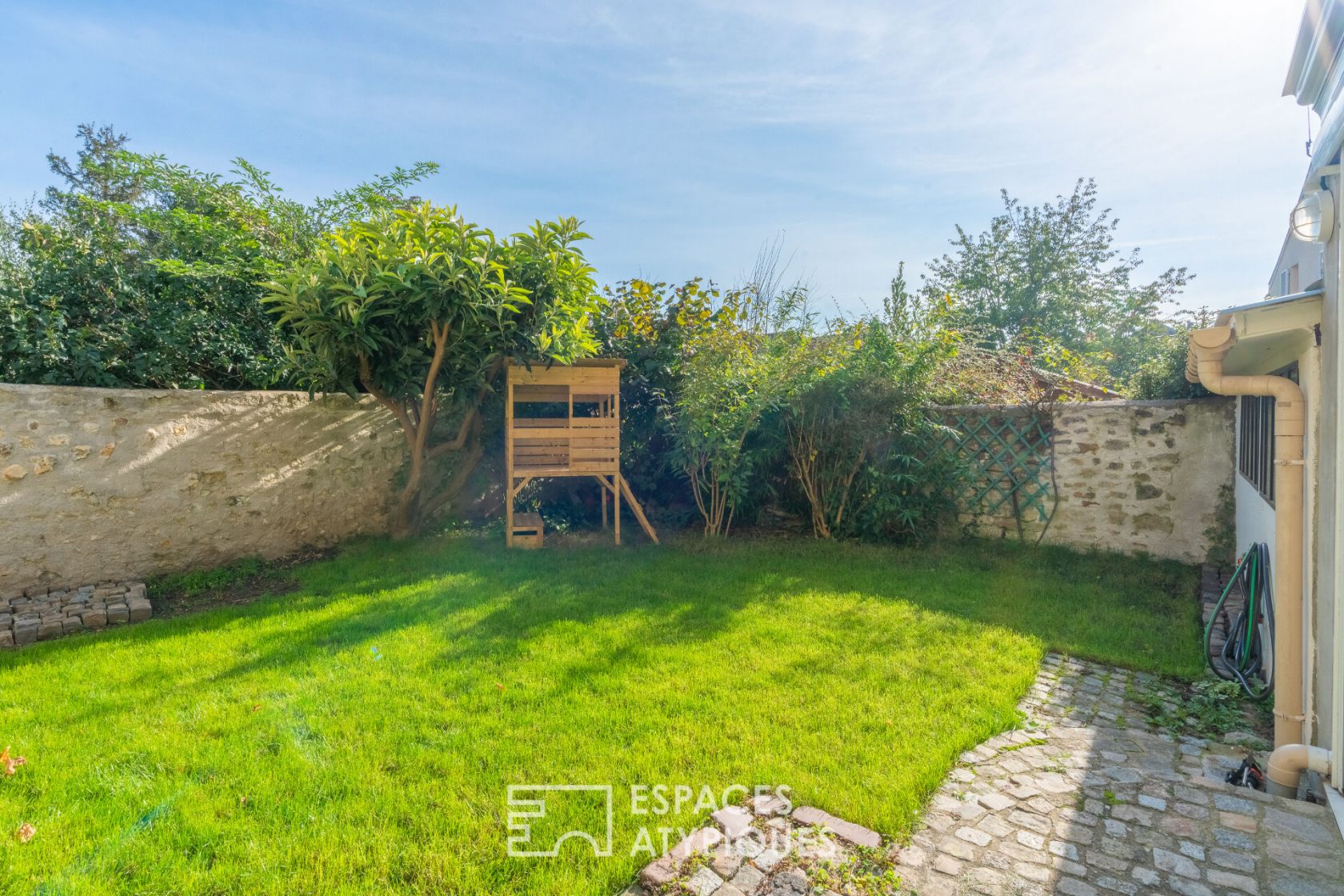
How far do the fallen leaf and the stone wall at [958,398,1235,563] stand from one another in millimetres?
7505

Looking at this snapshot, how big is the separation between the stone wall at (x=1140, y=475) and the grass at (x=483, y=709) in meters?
0.81

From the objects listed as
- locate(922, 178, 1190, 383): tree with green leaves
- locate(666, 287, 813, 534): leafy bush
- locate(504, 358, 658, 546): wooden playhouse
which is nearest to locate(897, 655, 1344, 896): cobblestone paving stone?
locate(666, 287, 813, 534): leafy bush

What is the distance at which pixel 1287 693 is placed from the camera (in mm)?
2586

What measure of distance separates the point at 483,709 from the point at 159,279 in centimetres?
540

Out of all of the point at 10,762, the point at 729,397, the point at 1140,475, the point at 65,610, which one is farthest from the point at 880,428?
the point at 65,610

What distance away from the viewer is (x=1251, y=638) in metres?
3.55

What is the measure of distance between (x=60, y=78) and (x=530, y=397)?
4.67m

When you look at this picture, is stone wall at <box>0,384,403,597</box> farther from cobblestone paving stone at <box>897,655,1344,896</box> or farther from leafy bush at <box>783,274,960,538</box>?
cobblestone paving stone at <box>897,655,1344,896</box>

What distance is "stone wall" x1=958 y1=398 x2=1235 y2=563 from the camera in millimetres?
5680

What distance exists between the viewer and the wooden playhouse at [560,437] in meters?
6.09

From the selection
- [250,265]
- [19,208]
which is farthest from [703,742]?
[19,208]

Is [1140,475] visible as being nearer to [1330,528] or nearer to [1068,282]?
[1330,528]

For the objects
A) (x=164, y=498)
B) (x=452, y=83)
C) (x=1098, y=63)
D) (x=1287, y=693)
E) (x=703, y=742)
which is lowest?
(x=703, y=742)

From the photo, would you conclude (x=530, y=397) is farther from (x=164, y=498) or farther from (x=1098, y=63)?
(x=1098, y=63)
